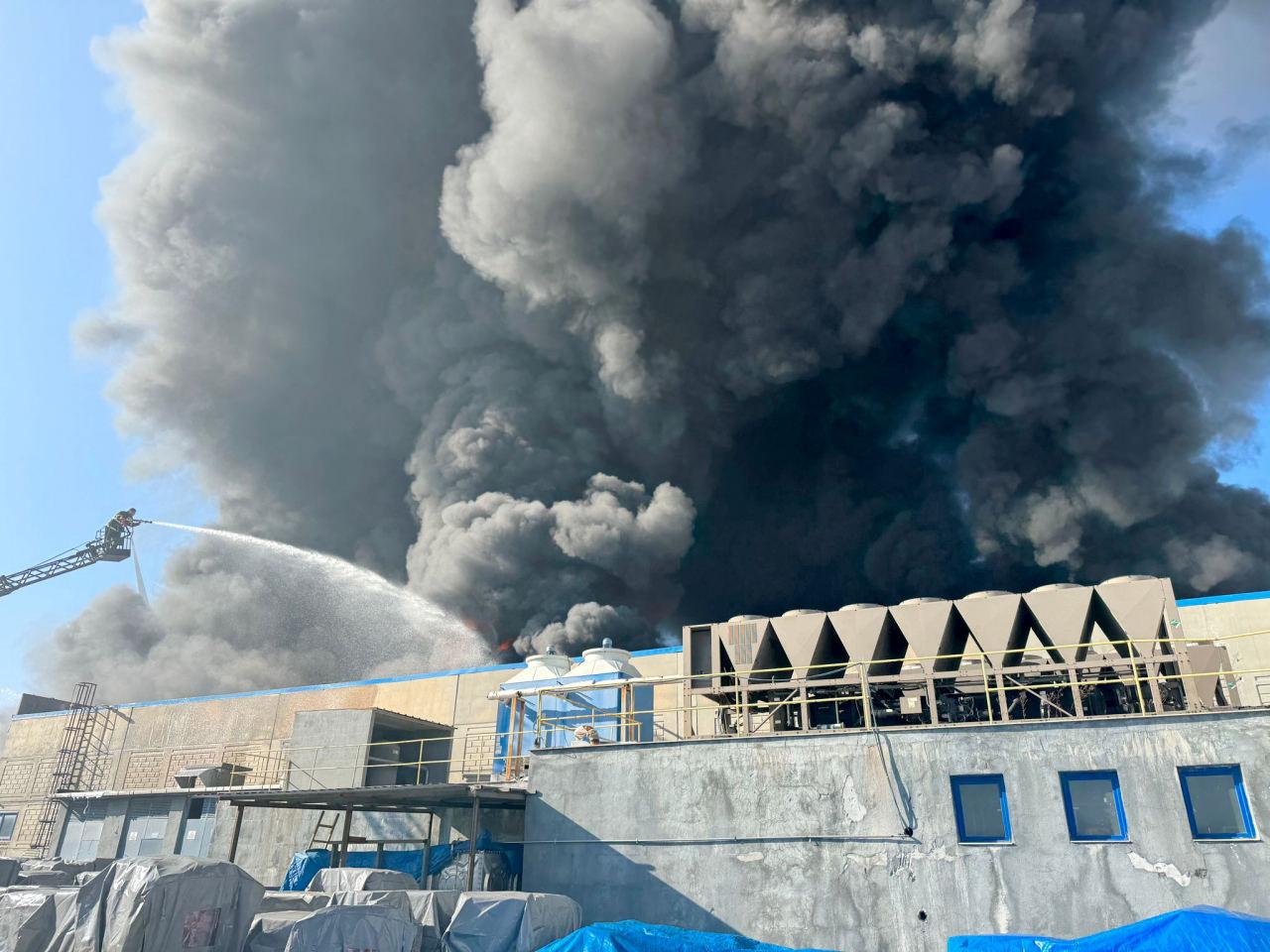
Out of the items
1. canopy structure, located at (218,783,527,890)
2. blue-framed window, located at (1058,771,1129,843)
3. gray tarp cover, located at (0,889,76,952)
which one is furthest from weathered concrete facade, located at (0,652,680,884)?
blue-framed window, located at (1058,771,1129,843)

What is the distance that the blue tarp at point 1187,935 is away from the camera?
9867 mm

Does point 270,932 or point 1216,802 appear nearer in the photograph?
point 270,932

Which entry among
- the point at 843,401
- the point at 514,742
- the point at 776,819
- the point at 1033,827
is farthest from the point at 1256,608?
the point at 843,401

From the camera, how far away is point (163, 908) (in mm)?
11719

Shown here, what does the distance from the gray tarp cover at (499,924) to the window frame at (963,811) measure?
6.63m

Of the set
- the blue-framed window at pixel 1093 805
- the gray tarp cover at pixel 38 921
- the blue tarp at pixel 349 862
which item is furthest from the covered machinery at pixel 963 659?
the gray tarp cover at pixel 38 921

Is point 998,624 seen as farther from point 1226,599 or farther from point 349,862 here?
point 349,862

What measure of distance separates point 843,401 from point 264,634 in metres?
36.4

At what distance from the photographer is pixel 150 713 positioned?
38.5 m

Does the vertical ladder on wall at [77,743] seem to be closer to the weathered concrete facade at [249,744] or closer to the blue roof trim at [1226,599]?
the weathered concrete facade at [249,744]

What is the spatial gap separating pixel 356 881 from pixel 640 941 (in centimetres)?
552

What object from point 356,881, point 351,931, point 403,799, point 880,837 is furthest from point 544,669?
point 351,931

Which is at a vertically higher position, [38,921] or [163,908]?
[163,908]

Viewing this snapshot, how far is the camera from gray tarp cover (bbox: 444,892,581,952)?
13.4 m
